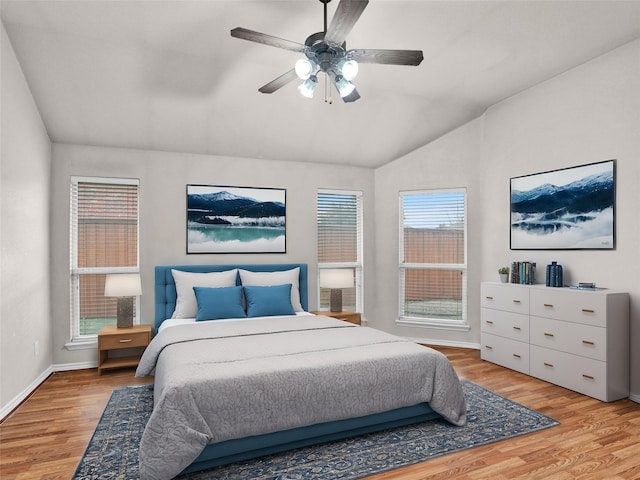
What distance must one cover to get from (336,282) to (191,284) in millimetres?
1708

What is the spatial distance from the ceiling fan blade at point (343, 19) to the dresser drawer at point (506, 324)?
10.3 ft

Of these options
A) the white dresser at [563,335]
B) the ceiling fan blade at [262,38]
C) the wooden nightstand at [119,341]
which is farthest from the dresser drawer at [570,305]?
the wooden nightstand at [119,341]

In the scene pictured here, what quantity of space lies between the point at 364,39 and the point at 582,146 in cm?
226

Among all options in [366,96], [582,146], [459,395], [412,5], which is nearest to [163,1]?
[412,5]

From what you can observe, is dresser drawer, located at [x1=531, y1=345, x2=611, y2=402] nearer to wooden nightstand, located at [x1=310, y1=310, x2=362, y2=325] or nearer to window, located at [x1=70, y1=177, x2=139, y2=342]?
wooden nightstand, located at [x1=310, y1=310, x2=362, y2=325]

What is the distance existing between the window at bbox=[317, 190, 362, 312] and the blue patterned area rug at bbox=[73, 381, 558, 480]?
2554 millimetres

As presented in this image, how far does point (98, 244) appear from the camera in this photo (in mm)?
4430

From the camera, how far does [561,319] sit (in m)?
3.57

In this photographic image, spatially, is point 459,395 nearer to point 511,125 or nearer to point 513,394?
point 513,394

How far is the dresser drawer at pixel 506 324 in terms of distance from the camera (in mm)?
3963

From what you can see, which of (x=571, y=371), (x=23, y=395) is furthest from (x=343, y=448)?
(x=23, y=395)

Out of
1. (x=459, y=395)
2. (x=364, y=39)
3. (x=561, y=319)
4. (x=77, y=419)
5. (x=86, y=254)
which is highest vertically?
(x=364, y=39)

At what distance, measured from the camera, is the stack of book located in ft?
13.3

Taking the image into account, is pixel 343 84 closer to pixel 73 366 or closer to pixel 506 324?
pixel 506 324
